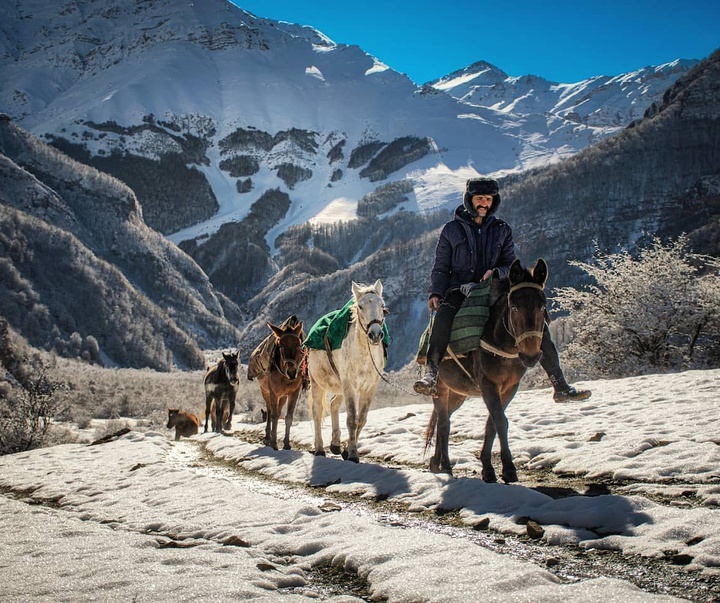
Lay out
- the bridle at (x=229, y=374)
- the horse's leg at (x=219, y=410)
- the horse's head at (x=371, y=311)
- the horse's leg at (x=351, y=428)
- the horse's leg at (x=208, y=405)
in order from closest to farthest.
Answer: the horse's head at (x=371, y=311)
the horse's leg at (x=351, y=428)
the bridle at (x=229, y=374)
the horse's leg at (x=219, y=410)
the horse's leg at (x=208, y=405)

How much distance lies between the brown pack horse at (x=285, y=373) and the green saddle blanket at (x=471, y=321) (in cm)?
522

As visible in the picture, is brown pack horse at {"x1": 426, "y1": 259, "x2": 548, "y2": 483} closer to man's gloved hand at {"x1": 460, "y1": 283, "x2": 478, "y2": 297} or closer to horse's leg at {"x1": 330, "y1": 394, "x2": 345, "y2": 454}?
man's gloved hand at {"x1": 460, "y1": 283, "x2": 478, "y2": 297}

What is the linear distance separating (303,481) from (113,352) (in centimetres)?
6881

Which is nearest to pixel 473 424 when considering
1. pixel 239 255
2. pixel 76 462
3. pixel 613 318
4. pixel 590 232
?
pixel 76 462

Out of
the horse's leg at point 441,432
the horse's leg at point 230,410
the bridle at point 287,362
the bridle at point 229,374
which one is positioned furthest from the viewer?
the horse's leg at point 230,410

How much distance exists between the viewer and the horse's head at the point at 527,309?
19.6 ft

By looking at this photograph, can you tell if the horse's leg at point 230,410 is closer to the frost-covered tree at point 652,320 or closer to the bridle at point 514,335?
the frost-covered tree at point 652,320

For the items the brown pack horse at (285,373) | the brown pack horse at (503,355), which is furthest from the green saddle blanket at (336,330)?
the brown pack horse at (503,355)

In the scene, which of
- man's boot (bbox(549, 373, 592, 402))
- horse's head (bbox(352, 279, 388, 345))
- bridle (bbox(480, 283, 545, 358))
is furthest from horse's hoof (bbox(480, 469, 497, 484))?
horse's head (bbox(352, 279, 388, 345))

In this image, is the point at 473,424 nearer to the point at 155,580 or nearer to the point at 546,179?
the point at 155,580

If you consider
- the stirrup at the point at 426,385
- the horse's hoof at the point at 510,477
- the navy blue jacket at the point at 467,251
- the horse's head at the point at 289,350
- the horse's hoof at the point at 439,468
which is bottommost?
the horse's hoof at the point at 439,468

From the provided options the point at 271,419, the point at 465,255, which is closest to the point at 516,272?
the point at 465,255

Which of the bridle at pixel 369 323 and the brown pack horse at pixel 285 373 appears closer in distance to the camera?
the bridle at pixel 369 323

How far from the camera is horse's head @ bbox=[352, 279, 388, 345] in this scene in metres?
8.23
